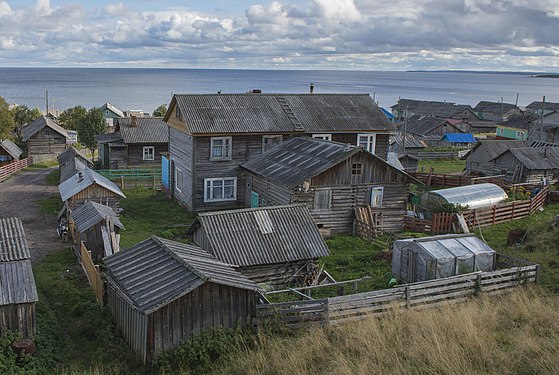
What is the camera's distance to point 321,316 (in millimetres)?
14664

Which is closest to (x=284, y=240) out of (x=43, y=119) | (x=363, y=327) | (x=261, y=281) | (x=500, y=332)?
(x=261, y=281)

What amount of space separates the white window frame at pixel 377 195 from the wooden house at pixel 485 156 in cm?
2103

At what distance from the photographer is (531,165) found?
137 ft

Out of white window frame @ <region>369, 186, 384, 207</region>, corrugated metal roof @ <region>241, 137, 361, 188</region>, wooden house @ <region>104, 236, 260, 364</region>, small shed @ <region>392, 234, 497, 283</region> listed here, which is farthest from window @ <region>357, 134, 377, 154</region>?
wooden house @ <region>104, 236, 260, 364</region>

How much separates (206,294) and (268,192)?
48.3ft

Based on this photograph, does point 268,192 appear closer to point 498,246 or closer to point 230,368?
point 498,246

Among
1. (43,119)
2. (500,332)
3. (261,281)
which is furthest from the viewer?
(43,119)

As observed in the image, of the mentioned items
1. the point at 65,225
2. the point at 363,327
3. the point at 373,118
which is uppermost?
the point at 373,118

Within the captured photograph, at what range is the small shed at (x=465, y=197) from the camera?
31625mm

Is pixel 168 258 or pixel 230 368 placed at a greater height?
pixel 168 258

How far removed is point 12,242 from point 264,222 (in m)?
7.62

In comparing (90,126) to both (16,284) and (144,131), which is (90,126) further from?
(16,284)

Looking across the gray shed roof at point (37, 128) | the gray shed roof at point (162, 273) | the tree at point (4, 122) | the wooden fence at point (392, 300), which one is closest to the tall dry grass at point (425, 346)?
the wooden fence at point (392, 300)

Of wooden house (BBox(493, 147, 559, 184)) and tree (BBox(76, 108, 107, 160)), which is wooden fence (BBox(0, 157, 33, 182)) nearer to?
tree (BBox(76, 108, 107, 160))
